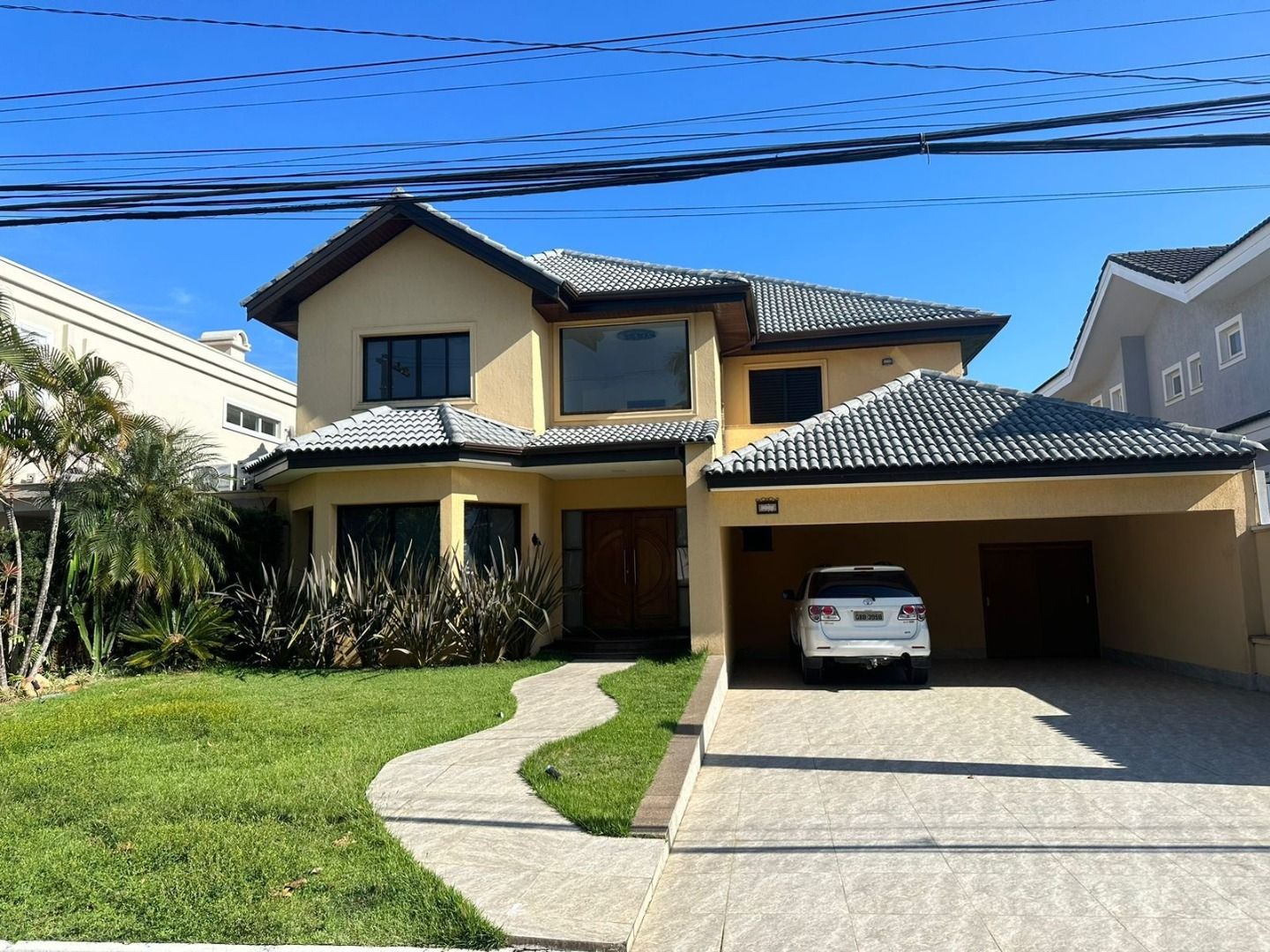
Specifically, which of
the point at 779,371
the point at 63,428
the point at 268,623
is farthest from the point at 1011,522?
the point at 63,428

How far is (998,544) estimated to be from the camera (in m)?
16.1

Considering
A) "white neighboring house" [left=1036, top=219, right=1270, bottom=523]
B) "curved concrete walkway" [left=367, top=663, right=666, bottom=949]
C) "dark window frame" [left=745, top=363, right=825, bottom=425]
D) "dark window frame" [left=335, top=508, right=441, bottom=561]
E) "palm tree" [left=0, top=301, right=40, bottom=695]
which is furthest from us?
"dark window frame" [left=745, top=363, right=825, bottom=425]

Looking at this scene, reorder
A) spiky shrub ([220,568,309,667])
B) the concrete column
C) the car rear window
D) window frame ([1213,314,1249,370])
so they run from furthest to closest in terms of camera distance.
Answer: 1. window frame ([1213,314,1249,370])
2. spiky shrub ([220,568,309,667])
3. the concrete column
4. the car rear window

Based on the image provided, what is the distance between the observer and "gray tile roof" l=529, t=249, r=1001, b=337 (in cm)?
1617

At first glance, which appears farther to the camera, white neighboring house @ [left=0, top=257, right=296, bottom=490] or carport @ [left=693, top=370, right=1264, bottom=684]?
white neighboring house @ [left=0, top=257, right=296, bottom=490]

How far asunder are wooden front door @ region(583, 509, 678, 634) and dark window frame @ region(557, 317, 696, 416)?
6.16 feet

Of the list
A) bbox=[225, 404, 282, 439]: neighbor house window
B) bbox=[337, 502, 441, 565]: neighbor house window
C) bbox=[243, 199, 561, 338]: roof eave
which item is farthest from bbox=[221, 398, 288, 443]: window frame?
bbox=[337, 502, 441, 565]: neighbor house window

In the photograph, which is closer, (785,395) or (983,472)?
(983,472)

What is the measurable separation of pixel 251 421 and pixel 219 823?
24.1 meters

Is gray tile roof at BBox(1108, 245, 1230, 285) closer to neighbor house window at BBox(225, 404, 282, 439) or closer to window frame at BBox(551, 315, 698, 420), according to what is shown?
window frame at BBox(551, 315, 698, 420)

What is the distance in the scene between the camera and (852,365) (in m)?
18.8

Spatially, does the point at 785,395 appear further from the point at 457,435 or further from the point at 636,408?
the point at 457,435

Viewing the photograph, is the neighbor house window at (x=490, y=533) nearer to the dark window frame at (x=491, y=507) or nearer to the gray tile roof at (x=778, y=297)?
the dark window frame at (x=491, y=507)

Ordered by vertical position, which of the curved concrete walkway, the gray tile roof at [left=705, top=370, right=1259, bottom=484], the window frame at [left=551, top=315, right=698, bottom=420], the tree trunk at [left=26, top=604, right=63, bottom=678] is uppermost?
the window frame at [left=551, top=315, right=698, bottom=420]
